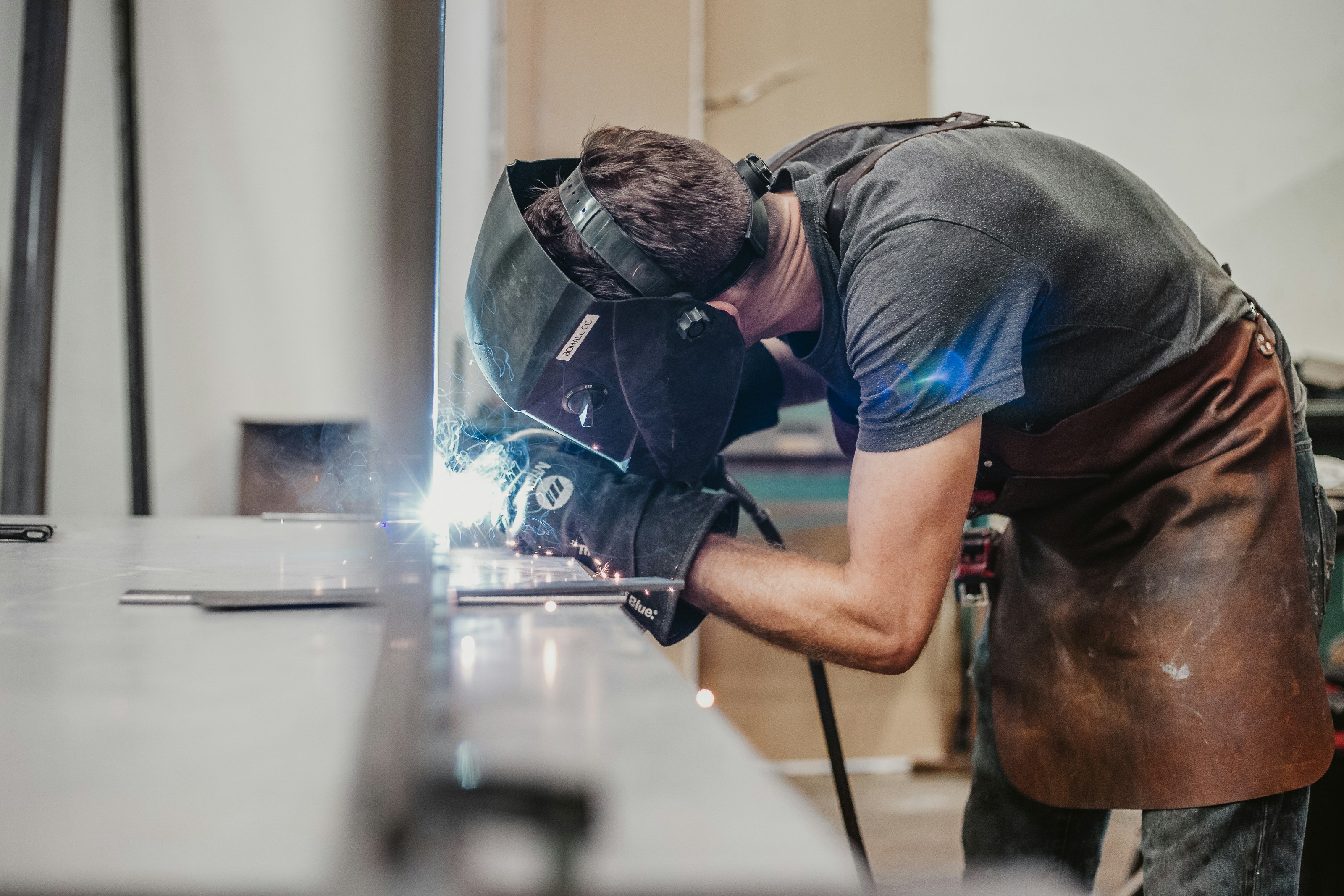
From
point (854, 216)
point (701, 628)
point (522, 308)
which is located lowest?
point (701, 628)

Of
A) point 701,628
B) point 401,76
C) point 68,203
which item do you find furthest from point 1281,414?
point 68,203

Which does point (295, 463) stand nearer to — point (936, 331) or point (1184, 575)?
point (936, 331)

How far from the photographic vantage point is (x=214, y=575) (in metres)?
0.76

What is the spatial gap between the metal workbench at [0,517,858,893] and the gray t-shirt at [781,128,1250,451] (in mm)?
425

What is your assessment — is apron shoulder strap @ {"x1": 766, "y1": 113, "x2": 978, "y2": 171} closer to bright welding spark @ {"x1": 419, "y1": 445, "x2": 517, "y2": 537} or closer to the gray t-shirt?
the gray t-shirt

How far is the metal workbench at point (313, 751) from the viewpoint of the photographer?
0.22 meters

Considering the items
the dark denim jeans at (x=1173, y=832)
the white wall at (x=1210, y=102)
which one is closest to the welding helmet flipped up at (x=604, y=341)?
the dark denim jeans at (x=1173, y=832)

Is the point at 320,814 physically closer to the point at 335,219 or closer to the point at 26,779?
the point at 26,779

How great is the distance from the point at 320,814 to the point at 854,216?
2.80 feet

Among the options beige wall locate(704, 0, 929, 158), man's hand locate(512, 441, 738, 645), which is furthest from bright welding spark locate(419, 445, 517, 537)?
beige wall locate(704, 0, 929, 158)

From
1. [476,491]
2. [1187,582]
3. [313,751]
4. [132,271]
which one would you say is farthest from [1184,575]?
[132,271]

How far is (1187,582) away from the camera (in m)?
→ 1.00

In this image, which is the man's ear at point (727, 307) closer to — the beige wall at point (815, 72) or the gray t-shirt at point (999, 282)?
the gray t-shirt at point (999, 282)

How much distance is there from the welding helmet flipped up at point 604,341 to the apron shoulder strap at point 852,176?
93mm
